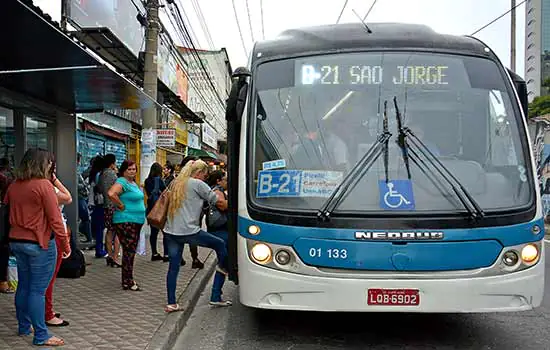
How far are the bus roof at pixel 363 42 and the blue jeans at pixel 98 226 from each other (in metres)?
4.72

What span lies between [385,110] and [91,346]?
324 cm

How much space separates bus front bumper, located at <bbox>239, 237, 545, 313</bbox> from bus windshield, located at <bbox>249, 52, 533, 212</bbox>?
0.58m

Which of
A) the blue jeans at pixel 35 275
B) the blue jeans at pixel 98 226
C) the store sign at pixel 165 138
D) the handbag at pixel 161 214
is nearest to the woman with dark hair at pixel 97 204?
the blue jeans at pixel 98 226

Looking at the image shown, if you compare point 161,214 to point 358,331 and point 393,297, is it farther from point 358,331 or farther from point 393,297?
point 393,297

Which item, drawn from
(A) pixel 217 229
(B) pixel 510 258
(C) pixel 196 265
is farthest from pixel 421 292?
(C) pixel 196 265

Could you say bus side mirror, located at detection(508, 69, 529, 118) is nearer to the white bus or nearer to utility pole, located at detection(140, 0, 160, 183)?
the white bus

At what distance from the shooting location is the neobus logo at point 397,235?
4609mm

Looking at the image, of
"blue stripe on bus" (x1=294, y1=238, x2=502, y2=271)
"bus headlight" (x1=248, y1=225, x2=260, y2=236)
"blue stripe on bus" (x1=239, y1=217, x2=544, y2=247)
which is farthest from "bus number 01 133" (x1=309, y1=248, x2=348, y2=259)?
"bus headlight" (x1=248, y1=225, x2=260, y2=236)

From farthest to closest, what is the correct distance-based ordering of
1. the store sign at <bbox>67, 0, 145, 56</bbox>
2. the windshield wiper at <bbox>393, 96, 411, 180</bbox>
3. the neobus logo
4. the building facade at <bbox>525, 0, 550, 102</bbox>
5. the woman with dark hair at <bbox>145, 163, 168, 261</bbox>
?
the building facade at <bbox>525, 0, 550, 102</bbox> → the store sign at <bbox>67, 0, 145, 56</bbox> → the woman with dark hair at <bbox>145, 163, 168, 261</bbox> → the windshield wiper at <bbox>393, 96, 411, 180</bbox> → the neobus logo

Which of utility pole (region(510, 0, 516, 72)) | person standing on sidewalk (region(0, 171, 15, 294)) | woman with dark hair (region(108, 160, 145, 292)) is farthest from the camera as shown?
utility pole (region(510, 0, 516, 72))

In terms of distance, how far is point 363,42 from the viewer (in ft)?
17.7

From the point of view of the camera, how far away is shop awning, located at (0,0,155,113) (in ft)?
14.7

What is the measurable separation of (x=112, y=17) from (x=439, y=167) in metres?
12.2

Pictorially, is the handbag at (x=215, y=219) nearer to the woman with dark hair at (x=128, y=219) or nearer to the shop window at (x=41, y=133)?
the woman with dark hair at (x=128, y=219)
